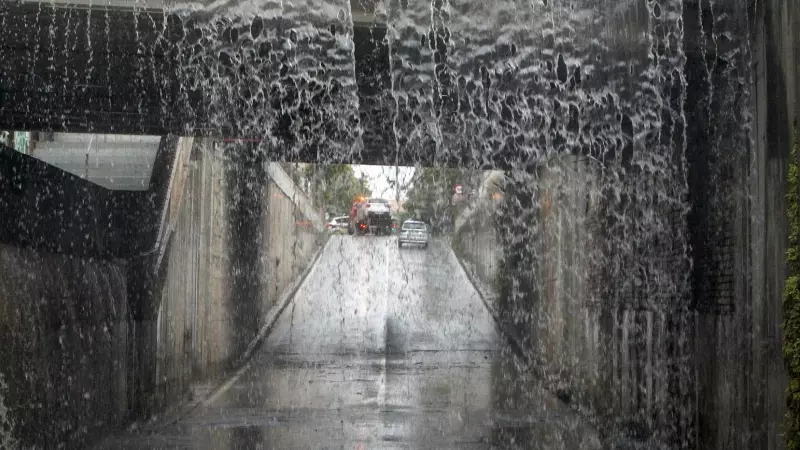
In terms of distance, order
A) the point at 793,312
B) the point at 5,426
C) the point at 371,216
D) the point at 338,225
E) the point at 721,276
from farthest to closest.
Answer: the point at 338,225
the point at 371,216
the point at 721,276
the point at 5,426
the point at 793,312

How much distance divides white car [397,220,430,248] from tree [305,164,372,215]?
7.09ft

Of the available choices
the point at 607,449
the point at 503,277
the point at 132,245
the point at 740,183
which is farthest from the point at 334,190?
the point at 740,183

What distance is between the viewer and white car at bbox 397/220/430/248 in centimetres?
3303

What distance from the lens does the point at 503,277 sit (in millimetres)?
23016

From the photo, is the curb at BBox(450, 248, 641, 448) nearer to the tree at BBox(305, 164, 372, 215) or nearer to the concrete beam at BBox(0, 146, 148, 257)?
the tree at BBox(305, 164, 372, 215)

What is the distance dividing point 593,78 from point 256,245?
490 inches

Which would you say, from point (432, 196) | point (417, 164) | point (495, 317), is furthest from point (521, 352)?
point (432, 196)

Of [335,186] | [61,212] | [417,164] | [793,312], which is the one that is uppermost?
[335,186]

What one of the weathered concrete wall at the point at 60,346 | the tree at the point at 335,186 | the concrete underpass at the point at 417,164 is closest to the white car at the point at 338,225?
the tree at the point at 335,186

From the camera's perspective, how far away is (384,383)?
16.6 meters

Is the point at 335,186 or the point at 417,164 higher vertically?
the point at 335,186

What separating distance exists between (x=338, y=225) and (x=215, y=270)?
21.3 m

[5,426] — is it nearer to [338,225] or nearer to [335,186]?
[335,186]

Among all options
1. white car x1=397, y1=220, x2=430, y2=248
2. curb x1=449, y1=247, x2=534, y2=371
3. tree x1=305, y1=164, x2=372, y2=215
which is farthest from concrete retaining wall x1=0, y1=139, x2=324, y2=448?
tree x1=305, y1=164, x2=372, y2=215
